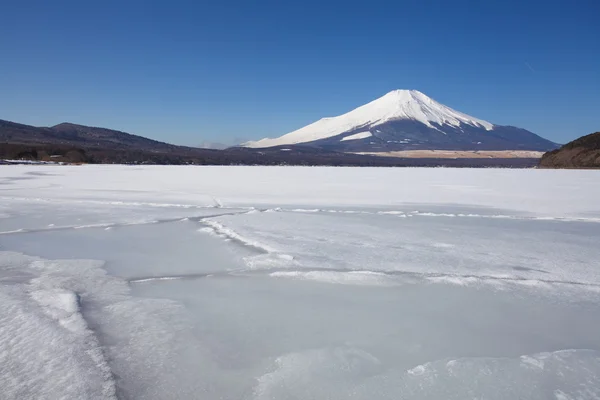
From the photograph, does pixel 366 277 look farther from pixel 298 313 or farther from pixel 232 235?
pixel 232 235

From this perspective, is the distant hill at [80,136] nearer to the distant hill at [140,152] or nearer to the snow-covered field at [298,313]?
the distant hill at [140,152]

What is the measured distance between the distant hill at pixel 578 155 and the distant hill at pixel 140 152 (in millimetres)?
24627

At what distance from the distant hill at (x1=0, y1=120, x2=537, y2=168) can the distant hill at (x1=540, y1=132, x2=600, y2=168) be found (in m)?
24.6

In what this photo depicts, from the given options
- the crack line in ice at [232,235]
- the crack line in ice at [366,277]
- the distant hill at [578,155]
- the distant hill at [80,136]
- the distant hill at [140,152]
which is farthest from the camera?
the distant hill at [80,136]

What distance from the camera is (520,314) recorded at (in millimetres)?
3107

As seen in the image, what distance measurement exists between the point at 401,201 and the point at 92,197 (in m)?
7.71

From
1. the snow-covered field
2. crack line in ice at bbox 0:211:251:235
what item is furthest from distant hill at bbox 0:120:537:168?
the snow-covered field

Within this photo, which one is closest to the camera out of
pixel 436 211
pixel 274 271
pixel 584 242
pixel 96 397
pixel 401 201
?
pixel 96 397

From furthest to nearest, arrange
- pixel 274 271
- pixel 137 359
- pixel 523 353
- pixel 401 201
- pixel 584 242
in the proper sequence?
pixel 401 201 < pixel 584 242 < pixel 274 271 < pixel 523 353 < pixel 137 359

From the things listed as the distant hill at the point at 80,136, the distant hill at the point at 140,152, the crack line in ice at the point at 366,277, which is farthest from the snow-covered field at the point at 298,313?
the distant hill at the point at 80,136

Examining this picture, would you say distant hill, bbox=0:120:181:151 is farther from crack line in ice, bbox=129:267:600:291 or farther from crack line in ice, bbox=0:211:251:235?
crack line in ice, bbox=129:267:600:291

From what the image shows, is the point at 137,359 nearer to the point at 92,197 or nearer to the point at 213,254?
the point at 213,254

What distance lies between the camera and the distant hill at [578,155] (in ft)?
158

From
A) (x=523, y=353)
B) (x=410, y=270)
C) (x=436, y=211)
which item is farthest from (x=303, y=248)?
(x=436, y=211)
